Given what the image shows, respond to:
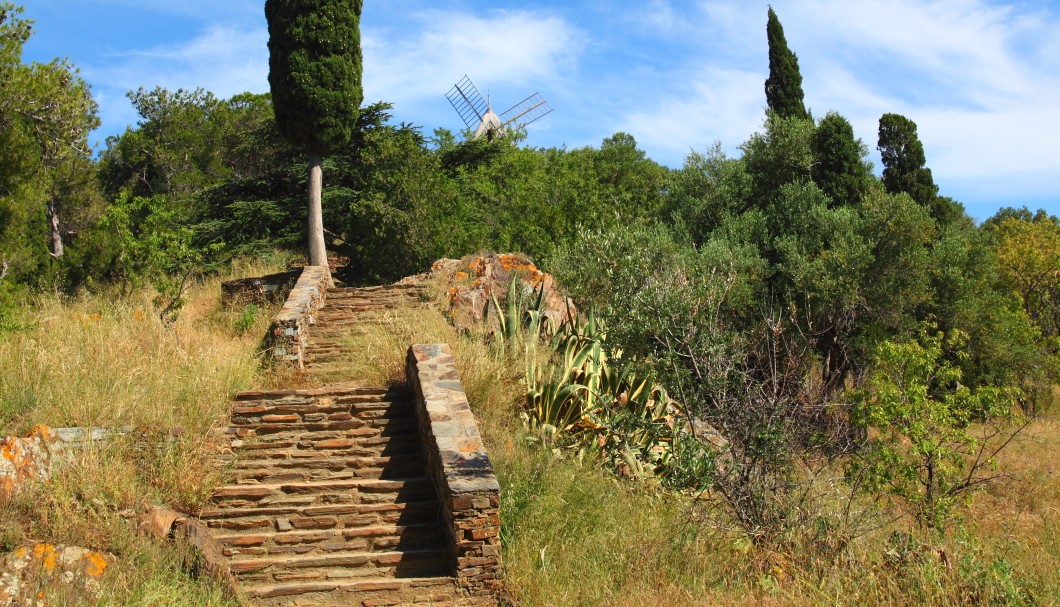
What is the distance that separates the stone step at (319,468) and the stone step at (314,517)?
579 mm

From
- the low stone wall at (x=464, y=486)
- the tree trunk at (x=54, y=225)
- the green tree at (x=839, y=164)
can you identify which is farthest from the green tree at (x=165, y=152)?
the low stone wall at (x=464, y=486)

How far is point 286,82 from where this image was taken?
695 inches

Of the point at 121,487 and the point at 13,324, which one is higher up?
the point at 13,324

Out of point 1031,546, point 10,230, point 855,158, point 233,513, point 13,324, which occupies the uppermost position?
point 855,158

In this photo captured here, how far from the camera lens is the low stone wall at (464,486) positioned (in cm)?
661

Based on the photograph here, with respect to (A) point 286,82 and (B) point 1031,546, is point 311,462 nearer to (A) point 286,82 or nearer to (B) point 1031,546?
(B) point 1031,546

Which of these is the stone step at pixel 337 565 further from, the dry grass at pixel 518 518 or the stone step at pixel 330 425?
the stone step at pixel 330 425

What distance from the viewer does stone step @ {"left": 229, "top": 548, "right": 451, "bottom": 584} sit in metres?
6.73

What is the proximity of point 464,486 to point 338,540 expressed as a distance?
1.42 metres

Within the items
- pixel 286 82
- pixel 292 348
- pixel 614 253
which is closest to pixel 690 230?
pixel 614 253

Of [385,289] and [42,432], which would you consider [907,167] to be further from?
[42,432]

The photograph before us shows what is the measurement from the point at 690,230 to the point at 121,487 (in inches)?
776

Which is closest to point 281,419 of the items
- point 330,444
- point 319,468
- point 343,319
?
point 330,444

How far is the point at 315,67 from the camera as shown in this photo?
691 inches
